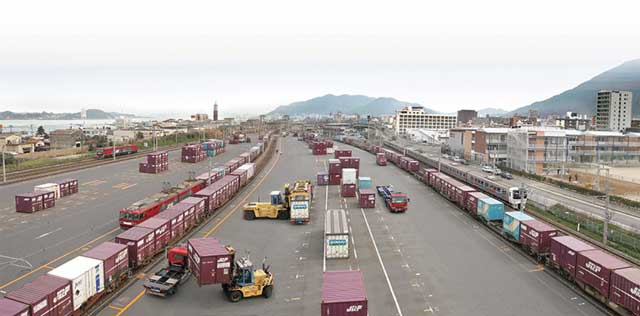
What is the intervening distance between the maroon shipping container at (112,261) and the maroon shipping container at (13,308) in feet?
19.0

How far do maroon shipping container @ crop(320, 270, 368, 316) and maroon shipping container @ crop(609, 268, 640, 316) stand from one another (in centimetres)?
1409

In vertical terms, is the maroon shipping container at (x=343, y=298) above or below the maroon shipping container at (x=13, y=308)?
below

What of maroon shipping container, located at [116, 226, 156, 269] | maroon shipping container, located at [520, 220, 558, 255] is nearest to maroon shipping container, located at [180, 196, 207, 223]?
maroon shipping container, located at [116, 226, 156, 269]

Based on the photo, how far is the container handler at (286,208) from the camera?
4519 cm

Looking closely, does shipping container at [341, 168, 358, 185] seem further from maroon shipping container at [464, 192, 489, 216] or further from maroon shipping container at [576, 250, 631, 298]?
maroon shipping container at [576, 250, 631, 298]

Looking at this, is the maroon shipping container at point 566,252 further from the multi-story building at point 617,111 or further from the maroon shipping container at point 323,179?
the multi-story building at point 617,111

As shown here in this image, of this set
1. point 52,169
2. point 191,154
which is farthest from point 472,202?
point 52,169

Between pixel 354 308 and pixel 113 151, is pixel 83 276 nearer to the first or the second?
pixel 354 308

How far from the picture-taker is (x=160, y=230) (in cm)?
3384

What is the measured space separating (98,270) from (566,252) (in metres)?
28.8

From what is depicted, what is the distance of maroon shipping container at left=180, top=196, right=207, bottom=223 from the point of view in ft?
140

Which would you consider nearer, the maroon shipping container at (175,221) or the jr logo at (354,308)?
the jr logo at (354,308)

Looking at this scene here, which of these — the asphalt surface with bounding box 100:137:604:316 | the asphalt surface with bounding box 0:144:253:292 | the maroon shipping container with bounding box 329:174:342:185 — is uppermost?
the maroon shipping container with bounding box 329:174:342:185

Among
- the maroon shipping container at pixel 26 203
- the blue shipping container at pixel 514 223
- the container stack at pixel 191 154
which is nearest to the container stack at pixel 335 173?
the blue shipping container at pixel 514 223
